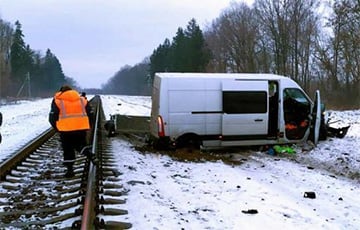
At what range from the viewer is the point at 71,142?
891cm

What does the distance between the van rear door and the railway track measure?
3646 mm

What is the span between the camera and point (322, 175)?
9562mm

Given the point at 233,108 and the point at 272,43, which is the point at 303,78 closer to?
the point at 272,43

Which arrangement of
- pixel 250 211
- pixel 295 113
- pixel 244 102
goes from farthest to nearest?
pixel 295 113
pixel 244 102
pixel 250 211

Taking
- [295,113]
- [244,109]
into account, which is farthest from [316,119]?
[244,109]

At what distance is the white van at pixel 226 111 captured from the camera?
12.3m

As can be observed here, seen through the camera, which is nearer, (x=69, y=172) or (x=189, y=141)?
(x=69, y=172)

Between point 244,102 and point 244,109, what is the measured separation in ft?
0.63

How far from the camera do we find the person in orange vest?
848 centimetres

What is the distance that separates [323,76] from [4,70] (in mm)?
67973

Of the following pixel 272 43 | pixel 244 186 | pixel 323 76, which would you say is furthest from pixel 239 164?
pixel 272 43

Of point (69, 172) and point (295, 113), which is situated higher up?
point (295, 113)

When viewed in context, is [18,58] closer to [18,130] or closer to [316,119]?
[18,130]

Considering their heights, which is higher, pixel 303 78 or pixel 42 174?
pixel 303 78
